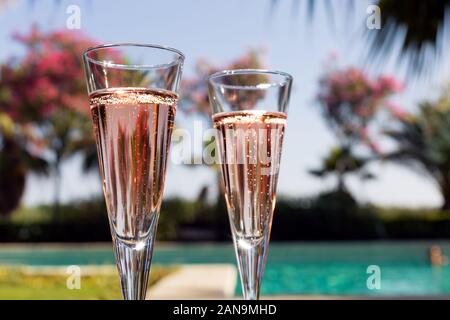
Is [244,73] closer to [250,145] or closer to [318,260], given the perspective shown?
[250,145]

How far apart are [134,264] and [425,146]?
56.3ft

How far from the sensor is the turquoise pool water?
8812mm

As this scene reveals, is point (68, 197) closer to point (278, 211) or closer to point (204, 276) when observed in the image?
point (278, 211)

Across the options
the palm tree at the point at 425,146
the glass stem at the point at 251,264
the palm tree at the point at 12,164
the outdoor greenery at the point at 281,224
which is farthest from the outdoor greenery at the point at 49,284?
the palm tree at the point at 425,146

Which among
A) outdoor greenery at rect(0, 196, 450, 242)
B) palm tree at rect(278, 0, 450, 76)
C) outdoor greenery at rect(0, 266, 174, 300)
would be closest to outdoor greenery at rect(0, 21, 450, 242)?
outdoor greenery at rect(0, 196, 450, 242)

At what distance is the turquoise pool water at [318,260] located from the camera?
881 cm

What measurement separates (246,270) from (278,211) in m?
13.7

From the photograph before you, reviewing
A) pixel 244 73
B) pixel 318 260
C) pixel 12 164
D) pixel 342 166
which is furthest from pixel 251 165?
pixel 342 166

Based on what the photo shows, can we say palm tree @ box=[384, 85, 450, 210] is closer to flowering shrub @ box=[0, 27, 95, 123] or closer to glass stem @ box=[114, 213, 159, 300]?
flowering shrub @ box=[0, 27, 95, 123]

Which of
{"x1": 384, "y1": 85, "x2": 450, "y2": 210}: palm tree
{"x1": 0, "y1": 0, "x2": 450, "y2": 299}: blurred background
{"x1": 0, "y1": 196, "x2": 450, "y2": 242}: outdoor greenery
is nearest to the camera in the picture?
{"x1": 0, "y1": 0, "x2": 450, "y2": 299}: blurred background

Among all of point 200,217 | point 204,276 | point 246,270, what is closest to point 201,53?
point 200,217

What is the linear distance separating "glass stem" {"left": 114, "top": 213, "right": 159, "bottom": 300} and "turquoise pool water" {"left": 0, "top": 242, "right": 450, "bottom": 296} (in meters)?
7.82

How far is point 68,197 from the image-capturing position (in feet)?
51.1

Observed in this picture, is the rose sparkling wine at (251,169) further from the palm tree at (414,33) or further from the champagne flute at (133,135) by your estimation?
the palm tree at (414,33)
